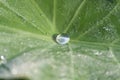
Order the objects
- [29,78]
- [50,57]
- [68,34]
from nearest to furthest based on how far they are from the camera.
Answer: [29,78] → [50,57] → [68,34]

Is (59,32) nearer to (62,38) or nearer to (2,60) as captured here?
(62,38)

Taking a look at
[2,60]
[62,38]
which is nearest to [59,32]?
[62,38]

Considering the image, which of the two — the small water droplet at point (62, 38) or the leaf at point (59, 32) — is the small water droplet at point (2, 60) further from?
the small water droplet at point (62, 38)

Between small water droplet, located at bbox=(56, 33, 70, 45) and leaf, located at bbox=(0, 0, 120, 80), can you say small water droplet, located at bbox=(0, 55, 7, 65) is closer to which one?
leaf, located at bbox=(0, 0, 120, 80)

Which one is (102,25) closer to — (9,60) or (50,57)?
(50,57)

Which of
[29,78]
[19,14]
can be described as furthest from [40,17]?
[29,78]

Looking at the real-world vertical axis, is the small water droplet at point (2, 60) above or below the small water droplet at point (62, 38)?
above

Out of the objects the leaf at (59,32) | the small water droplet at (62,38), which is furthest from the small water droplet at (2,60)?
the small water droplet at (62,38)
